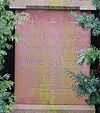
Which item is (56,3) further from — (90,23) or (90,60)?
(90,60)

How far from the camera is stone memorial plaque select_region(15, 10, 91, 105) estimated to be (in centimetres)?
789

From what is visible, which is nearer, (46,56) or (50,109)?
(50,109)

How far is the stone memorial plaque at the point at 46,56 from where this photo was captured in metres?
7.89

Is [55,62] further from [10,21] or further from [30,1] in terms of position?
[10,21]

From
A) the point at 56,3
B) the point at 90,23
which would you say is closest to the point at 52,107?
the point at 56,3

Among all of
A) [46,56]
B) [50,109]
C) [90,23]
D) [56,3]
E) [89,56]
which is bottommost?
[50,109]

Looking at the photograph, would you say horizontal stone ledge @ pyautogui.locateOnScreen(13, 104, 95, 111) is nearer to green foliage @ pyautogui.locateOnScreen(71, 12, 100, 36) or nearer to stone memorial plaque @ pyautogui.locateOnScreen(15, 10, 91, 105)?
stone memorial plaque @ pyautogui.locateOnScreen(15, 10, 91, 105)

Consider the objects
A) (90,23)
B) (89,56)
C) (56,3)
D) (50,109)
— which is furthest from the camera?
(56,3)

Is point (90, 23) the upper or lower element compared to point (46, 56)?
upper

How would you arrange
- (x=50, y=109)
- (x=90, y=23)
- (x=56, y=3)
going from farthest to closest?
(x=56, y=3) → (x=50, y=109) → (x=90, y=23)

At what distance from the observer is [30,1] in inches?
309

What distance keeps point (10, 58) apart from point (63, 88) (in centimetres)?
125

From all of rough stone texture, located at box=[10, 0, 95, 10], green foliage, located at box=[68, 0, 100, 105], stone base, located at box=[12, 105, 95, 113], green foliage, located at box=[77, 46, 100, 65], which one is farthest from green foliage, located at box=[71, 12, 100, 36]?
stone base, located at box=[12, 105, 95, 113]

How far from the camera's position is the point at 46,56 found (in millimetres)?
7914
